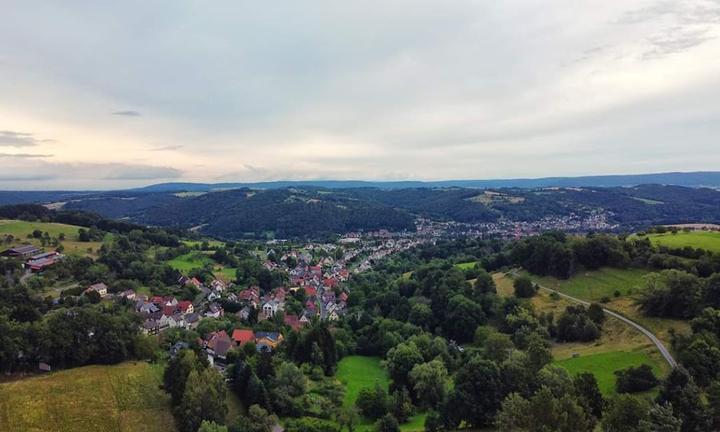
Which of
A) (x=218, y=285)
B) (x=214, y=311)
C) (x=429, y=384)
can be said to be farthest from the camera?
(x=218, y=285)

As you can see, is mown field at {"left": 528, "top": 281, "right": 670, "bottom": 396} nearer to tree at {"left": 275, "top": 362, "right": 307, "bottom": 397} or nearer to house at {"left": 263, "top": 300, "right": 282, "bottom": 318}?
tree at {"left": 275, "top": 362, "right": 307, "bottom": 397}

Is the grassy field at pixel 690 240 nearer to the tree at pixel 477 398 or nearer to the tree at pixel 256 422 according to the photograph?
the tree at pixel 477 398

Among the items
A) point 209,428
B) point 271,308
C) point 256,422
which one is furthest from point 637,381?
point 271,308

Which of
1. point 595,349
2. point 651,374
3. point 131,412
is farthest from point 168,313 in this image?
point 651,374

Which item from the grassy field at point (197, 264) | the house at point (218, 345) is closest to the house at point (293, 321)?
the house at point (218, 345)

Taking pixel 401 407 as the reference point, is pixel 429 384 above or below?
above

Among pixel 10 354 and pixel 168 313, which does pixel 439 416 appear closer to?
pixel 10 354

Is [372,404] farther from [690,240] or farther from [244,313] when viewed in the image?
[690,240]
